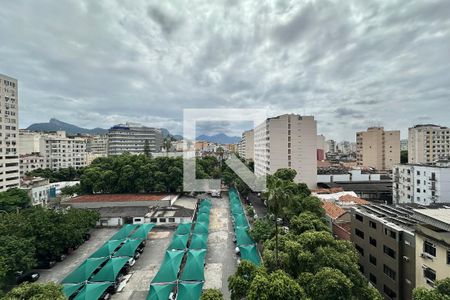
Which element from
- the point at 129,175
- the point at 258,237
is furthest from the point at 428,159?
the point at 129,175

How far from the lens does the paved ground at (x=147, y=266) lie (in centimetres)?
1694

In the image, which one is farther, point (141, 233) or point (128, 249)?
point (141, 233)

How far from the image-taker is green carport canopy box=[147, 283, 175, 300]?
1478 centimetres

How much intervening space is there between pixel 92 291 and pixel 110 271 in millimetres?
2172

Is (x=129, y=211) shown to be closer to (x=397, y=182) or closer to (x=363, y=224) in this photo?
(x=363, y=224)

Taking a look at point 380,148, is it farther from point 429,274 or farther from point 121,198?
point 121,198

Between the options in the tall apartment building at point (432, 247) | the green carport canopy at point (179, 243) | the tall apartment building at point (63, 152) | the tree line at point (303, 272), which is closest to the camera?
the tree line at point (303, 272)

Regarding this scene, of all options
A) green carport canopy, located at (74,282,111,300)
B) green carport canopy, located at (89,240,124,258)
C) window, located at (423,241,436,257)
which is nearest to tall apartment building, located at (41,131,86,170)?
green carport canopy, located at (89,240,124,258)

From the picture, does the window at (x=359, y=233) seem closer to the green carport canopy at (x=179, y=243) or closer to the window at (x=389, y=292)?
the window at (x=389, y=292)

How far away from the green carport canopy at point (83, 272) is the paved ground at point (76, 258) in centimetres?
326

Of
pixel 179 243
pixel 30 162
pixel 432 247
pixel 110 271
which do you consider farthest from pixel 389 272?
pixel 30 162

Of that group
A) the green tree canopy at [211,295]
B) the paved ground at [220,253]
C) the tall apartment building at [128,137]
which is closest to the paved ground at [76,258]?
the paved ground at [220,253]

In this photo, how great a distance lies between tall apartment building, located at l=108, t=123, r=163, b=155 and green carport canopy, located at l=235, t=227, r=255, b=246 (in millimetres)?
70326

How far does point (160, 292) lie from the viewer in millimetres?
15039
